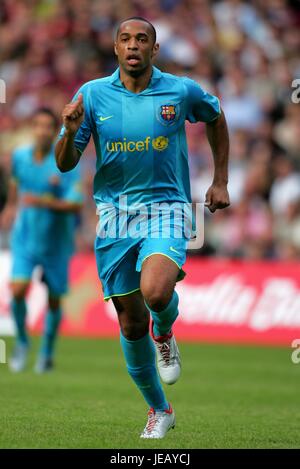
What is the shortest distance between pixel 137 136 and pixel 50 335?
5.91 meters

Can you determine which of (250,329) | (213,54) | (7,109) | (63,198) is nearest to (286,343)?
(250,329)

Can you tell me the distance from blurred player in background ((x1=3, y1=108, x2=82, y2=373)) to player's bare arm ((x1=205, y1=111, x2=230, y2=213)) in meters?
5.09

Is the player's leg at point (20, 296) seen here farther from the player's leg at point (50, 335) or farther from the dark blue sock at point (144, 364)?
the dark blue sock at point (144, 364)

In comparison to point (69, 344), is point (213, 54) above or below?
above

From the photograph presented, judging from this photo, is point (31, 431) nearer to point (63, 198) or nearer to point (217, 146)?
point (217, 146)

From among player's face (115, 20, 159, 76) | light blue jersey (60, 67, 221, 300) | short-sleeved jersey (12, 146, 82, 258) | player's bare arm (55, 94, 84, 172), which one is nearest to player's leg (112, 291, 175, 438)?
light blue jersey (60, 67, 221, 300)

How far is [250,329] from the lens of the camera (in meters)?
16.1

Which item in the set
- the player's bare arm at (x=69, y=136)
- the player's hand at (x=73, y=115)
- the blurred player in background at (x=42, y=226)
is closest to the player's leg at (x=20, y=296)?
the blurred player in background at (x=42, y=226)

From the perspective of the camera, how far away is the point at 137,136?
6926 millimetres

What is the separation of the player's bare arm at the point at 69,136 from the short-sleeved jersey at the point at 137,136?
0.20 metres

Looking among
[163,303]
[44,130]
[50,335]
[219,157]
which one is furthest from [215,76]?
[163,303]

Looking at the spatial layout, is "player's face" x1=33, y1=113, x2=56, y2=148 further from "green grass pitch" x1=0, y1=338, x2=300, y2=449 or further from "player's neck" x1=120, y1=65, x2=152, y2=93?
"player's neck" x1=120, y1=65, x2=152, y2=93

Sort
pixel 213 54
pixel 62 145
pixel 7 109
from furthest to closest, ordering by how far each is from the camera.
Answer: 1. pixel 7 109
2. pixel 213 54
3. pixel 62 145

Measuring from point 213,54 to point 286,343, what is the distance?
6.12 meters
